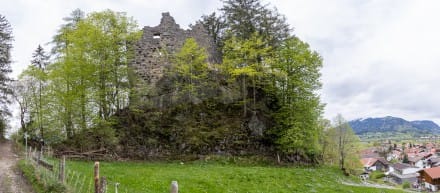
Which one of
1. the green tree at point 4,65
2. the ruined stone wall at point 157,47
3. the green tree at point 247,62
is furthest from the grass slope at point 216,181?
the green tree at point 4,65

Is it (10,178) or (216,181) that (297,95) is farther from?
(10,178)

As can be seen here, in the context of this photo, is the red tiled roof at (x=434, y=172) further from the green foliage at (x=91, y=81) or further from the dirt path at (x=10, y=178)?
the dirt path at (x=10, y=178)

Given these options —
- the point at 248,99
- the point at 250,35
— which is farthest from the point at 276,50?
the point at 248,99

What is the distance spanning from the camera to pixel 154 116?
34.9m

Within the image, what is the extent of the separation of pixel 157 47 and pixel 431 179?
7251 centimetres

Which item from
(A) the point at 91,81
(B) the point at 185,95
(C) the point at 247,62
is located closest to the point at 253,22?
(C) the point at 247,62

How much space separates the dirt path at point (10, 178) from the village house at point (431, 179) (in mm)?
82583

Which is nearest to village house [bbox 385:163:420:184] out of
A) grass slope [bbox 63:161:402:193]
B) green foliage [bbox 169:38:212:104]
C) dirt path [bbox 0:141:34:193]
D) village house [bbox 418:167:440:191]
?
village house [bbox 418:167:440:191]

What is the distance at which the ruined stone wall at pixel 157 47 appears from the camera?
38.4 metres

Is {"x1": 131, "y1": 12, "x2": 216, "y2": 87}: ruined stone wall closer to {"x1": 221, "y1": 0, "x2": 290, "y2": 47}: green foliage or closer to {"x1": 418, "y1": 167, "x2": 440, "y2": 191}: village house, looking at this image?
{"x1": 221, "y1": 0, "x2": 290, "y2": 47}: green foliage

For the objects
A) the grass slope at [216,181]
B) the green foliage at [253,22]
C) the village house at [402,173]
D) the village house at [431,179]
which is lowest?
the village house at [402,173]

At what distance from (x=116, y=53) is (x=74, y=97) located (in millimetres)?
6020

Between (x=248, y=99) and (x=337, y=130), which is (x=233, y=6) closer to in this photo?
(x=248, y=99)

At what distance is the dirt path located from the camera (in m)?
17.0
